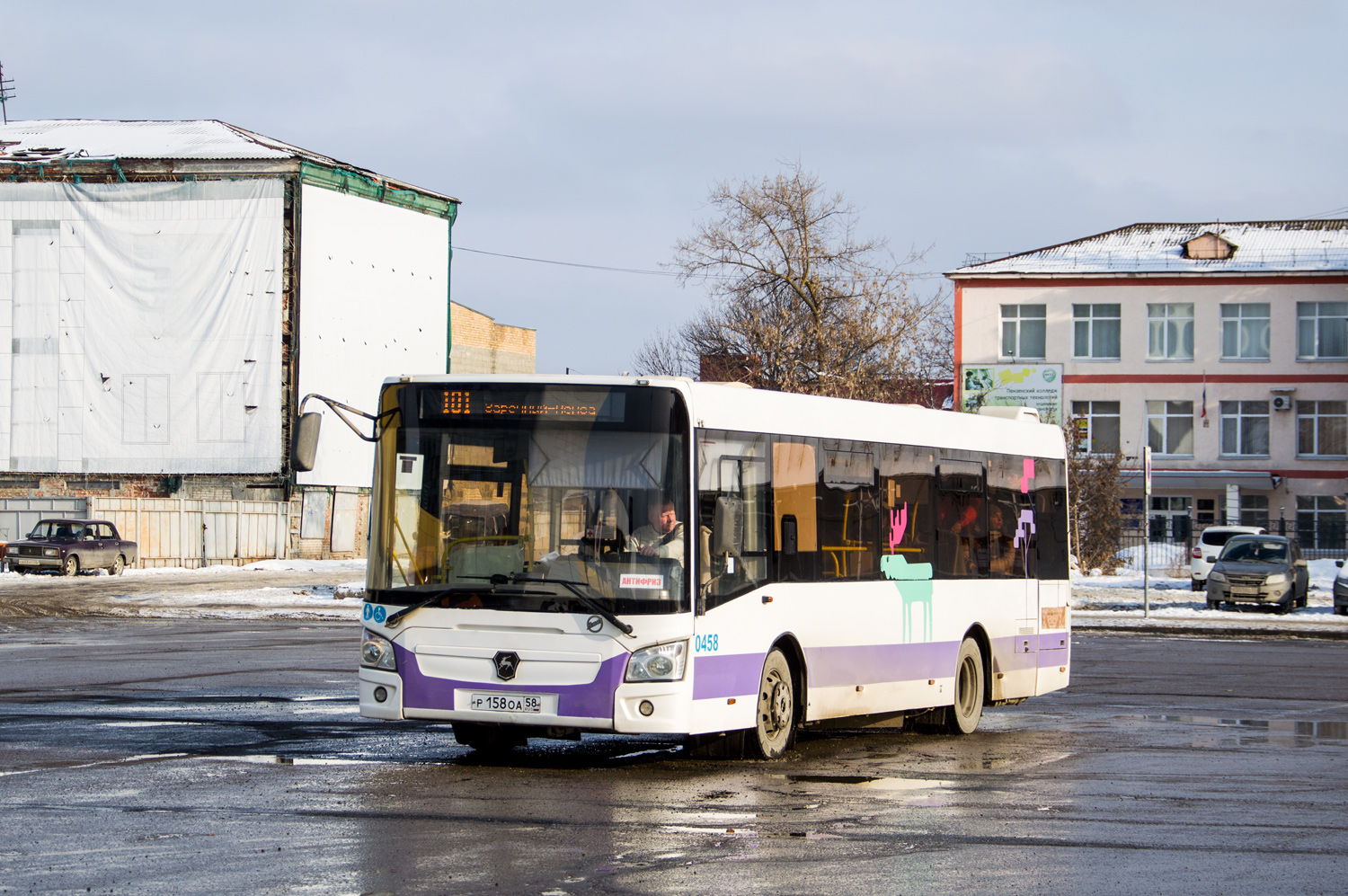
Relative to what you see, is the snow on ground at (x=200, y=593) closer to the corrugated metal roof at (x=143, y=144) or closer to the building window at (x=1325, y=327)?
the corrugated metal roof at (x=143, y=144)

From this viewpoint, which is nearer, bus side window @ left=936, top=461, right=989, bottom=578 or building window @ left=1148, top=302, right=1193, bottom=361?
bus side window @ left=936, top=461, right=989, bottom=578

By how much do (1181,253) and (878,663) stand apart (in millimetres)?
56469

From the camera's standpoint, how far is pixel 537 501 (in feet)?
35.9

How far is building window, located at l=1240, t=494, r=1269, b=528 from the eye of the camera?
64000 millimetres

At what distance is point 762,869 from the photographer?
7574 mm

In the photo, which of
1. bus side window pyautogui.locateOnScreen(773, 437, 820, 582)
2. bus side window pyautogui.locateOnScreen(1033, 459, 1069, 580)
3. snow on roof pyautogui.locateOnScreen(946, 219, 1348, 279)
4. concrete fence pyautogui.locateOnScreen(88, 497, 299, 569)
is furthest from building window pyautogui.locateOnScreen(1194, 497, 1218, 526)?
bus side window pyautogui.locateOnScreen(773, 437, 820, 582)

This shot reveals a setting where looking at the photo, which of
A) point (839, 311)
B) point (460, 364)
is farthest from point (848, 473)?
point (460, 364)

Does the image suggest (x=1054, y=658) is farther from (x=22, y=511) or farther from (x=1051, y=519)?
(x=22, y=511)

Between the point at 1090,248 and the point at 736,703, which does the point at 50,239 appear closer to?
the point at 1090,248

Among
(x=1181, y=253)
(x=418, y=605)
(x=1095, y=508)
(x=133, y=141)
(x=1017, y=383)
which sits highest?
(x=133, y=141)

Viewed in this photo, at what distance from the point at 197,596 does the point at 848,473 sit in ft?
89.3

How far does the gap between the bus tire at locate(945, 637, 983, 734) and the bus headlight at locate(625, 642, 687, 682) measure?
437 centimetres

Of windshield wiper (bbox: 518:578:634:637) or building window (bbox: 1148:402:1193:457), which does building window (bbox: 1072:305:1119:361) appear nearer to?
building window (bbox: 1148:402:1193:457)

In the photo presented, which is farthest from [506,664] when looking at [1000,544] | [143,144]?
[143,144]
